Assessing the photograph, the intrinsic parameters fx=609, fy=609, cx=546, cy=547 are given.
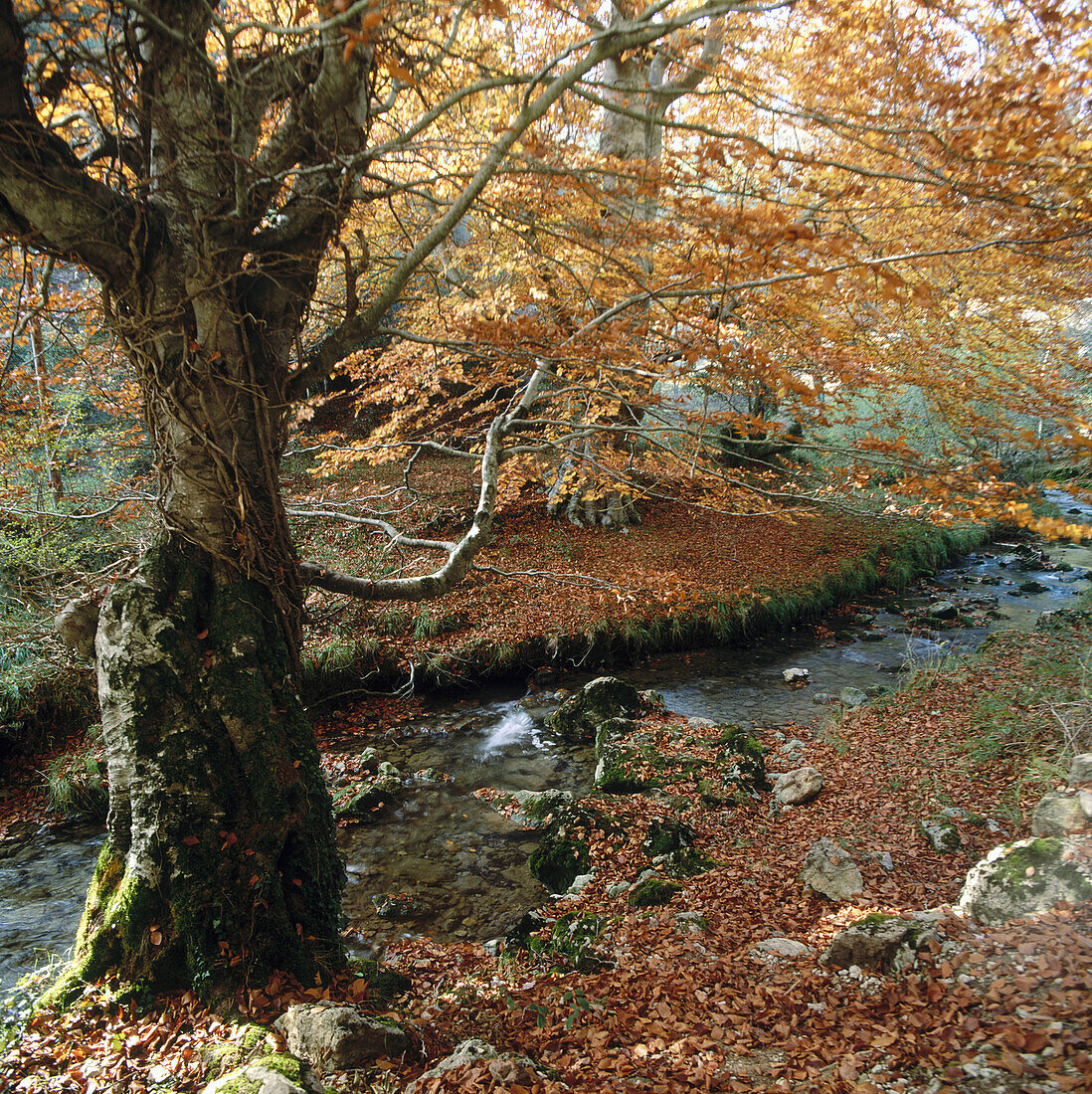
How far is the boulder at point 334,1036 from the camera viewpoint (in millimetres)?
2723

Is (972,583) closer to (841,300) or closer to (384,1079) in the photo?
(841,300)

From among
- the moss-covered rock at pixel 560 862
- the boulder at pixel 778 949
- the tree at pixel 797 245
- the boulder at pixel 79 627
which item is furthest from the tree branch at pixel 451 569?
the boulder at pixel 778 949

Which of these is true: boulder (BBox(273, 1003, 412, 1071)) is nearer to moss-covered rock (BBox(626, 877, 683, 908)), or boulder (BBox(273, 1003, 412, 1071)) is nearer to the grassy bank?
moss-covered rock (BBox(626, 877, 683, 908))

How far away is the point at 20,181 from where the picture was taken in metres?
2.75

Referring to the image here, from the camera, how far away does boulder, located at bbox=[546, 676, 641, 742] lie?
8125mm

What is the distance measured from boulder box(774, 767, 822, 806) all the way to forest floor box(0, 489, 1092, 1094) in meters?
0.15

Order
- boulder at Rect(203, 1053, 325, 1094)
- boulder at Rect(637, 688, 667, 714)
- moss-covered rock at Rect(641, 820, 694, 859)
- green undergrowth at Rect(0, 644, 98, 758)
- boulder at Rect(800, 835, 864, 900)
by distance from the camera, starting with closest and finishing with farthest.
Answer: boulder at Rect(203, 1053, 325, 1094) < boulder at Rect(800, 835, 864, 900) < moss-covered rock at Rect(641, 820, 694, 859) < green undergrowth at Rect(0, 644, 98, 758) < boulder at Rect(637, 688, 667, 714)

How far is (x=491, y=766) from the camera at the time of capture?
744 cm

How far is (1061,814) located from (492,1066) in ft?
13.6

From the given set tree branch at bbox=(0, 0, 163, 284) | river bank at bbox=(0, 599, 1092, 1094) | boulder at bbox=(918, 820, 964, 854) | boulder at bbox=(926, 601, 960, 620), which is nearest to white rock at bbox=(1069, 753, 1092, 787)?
river bank at bbox=(0, 599, 1092, 1094)

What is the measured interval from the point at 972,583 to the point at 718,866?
1252cm

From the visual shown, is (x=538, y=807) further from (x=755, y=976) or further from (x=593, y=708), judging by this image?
(x=755, y=976)

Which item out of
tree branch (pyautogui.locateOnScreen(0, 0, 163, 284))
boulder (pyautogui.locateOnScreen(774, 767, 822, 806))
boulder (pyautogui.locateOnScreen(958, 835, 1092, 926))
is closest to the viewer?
tree branch (pyautogui.locateOnScreen(0, 0, 163, 284))

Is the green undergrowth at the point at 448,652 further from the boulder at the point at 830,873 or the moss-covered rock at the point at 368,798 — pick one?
the boulder at the point at 830,873
